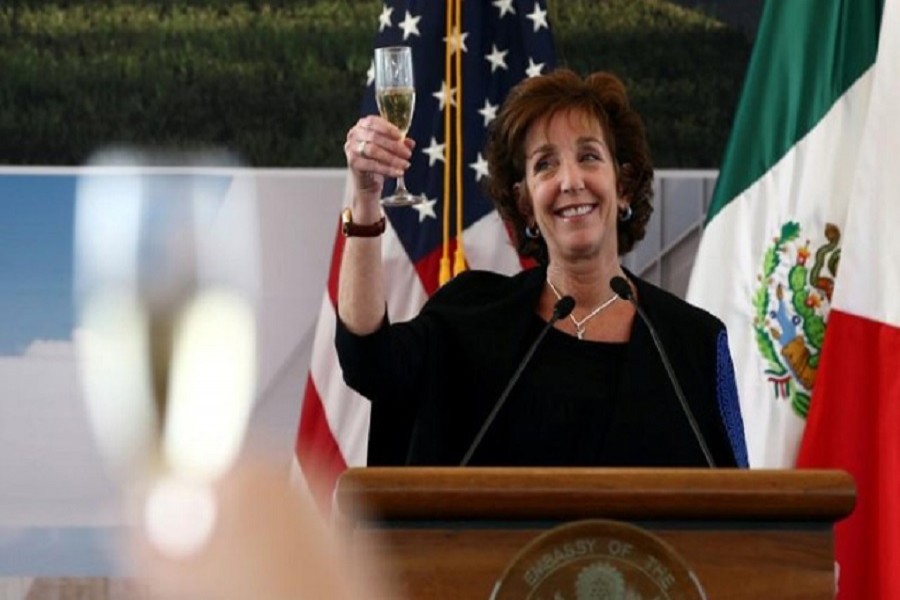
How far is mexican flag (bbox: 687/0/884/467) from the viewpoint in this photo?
389 centimetres

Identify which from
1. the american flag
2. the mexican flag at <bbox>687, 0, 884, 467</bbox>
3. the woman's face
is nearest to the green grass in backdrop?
the american flag

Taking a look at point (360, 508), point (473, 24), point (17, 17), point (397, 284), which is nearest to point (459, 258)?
point (397, 284)

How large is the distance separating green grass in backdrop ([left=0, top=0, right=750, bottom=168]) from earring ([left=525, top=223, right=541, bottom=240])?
71.8 inches

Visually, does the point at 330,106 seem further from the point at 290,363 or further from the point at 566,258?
the point at 566,258

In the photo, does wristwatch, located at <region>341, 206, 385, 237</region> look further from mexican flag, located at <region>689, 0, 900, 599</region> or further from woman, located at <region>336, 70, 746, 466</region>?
mexican flag, located at <region>689, 0, 900, 599</region>

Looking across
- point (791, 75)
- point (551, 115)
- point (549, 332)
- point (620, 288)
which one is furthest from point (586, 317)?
point (791, 75)

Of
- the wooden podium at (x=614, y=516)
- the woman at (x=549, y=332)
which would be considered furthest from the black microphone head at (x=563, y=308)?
the wooden podium at (x=614, y=516)

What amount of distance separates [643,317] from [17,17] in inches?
106

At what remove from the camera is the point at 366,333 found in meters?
2.25

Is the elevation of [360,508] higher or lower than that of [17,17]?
lower

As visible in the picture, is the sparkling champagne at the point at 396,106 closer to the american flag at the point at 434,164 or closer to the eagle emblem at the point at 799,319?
the american flag at the point at 434,164

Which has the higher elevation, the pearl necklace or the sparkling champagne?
the sparkling champagne

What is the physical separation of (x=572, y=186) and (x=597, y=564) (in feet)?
3.09

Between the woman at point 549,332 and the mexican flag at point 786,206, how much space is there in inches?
53.8
